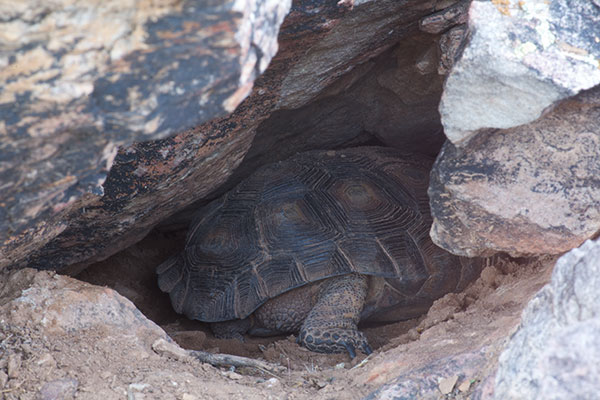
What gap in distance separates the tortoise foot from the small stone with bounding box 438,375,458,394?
1.13m

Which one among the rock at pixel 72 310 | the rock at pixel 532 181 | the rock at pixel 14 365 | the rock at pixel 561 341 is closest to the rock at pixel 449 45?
the rock at pixel 532 181

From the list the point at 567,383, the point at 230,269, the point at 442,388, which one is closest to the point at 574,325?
the point at 567,383

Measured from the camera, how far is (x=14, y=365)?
5.60 ft

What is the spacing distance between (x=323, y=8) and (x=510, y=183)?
0.98 metres

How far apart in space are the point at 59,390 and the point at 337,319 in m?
1.68

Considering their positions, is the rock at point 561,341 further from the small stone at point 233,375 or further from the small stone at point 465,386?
the small stone at point 233,375

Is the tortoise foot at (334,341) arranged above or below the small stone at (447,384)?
below

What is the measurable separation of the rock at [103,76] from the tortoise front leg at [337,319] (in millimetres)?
1775

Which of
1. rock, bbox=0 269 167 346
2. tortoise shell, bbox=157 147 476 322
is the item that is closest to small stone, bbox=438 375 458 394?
rock, bbox=0 269 167 346

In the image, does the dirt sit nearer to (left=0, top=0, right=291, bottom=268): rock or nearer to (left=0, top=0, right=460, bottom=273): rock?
(left=0, top=0, right=460, bottom=273): rock

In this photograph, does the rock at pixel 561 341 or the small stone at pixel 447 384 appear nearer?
the rock at pixel 561 341

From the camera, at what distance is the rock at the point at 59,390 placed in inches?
64.6

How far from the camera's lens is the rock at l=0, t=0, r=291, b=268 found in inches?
44.4

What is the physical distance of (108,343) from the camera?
1933mm
